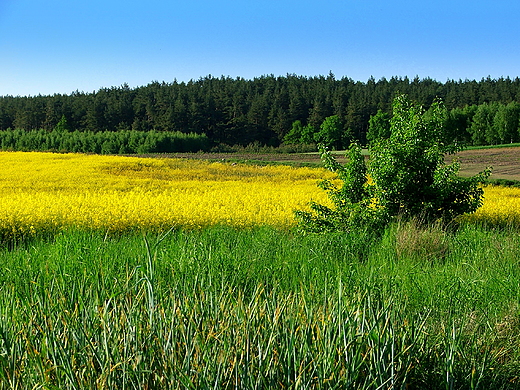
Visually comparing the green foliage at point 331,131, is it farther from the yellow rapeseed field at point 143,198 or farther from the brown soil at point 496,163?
the yellow rapeseed field at point 143,198

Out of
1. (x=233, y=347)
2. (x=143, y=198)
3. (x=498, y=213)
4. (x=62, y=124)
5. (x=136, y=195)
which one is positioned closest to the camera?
(x=233, y=347)

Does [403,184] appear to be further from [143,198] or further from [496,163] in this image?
[496,163]

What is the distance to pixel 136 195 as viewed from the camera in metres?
17.1

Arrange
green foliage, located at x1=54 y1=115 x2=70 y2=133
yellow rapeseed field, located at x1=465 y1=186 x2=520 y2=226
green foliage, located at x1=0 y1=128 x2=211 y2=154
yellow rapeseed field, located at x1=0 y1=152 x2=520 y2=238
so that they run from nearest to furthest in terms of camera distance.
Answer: yellow rapeseed field, located at x1=0 y1=152 x2=520 y2=238, yellow rapeseed field, located at x1=465 y1=186 x2=520 y2=226, green foliage, located at x1=0 y1=128 x2=211 y2=154, green foliage, located at x1=54 y1=115 x2=70 y2=133

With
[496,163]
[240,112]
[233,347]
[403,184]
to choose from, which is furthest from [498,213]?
[240,112]

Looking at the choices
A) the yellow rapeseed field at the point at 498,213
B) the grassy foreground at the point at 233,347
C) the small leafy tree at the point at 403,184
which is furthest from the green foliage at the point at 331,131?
the grassy foreground at the point at 233,347

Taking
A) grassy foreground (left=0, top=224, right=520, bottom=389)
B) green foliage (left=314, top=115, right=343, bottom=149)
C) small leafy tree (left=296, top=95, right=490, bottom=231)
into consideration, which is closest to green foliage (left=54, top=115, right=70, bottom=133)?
green foliage (left=314, top=115, right=343, bottom=149)

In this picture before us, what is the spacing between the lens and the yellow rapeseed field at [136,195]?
11.4 metres

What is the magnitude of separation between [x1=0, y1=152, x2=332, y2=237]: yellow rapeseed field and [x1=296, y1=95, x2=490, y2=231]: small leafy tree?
2101mm

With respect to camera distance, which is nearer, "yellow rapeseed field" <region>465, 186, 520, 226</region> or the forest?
"yellow rapeseed field" <region>465, 186, 520, 226</region>

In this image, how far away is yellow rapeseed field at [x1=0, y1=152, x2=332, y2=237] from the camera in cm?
1136

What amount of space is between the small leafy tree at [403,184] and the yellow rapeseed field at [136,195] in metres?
2.10

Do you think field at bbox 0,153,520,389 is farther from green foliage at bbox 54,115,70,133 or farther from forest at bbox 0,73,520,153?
green foliage at bbox 54,115,70,133

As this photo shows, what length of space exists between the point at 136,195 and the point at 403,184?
10547mm
